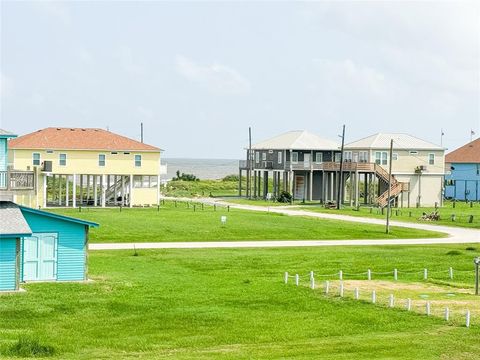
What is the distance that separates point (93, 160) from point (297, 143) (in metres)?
27.9

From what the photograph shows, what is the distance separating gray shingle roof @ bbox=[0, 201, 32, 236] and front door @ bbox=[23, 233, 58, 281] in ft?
7.18

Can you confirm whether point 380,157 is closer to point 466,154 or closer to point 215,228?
point 466,154

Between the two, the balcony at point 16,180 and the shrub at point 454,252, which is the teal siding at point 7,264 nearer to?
the balcony at point 16,180

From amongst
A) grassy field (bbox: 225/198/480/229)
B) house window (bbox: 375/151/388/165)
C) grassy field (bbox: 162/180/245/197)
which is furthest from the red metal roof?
grassy field (bbox: 162/180/245/197)

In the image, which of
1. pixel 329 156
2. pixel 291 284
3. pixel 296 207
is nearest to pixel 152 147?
pixel 296 207

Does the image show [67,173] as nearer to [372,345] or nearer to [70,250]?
[70,250]

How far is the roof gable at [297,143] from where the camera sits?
110 metres

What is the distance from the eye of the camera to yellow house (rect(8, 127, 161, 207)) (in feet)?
287

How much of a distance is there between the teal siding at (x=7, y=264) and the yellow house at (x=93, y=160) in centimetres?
4727

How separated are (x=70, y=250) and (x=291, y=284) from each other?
9.20m

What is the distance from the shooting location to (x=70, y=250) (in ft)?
138

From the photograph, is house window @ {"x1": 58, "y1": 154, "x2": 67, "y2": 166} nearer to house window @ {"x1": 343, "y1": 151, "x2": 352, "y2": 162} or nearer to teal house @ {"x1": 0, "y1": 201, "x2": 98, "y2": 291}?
house window @ {"x1": 343, "y1": 151, "x2": 352, "y2": 162}

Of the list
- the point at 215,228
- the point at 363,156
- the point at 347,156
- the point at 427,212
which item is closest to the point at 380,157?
the point at 363,156

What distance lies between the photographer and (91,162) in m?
90.0
